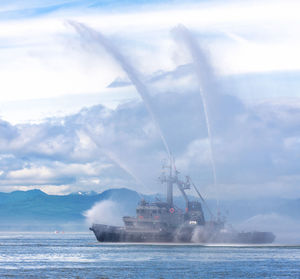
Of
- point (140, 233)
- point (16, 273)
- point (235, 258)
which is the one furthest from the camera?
point (140, 233)

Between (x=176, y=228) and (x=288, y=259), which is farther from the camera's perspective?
(x=176, y=228)

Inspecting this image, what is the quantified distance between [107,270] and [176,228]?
213 feet

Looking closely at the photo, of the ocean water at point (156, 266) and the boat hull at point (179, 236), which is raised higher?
the boat hull at point (179, 236)

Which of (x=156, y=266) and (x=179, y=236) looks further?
(x=179, y=236)

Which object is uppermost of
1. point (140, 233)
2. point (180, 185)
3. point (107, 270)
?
point (180, 185)

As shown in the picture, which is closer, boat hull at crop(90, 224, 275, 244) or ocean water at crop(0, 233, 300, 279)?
ocean water at crop(0, 233, 300, 279)

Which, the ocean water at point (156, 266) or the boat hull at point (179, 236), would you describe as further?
the boat hull at point (179, 236)

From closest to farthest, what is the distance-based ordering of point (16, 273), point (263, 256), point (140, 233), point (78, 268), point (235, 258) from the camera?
1. point (16, 273)
2. point (78, 268)
3. point (235, 258)
4. point (263, 256)
5. point (140, 233)

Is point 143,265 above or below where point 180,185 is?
below

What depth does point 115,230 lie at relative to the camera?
168 m

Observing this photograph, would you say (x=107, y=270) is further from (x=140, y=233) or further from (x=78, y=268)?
(x=140, y=233)

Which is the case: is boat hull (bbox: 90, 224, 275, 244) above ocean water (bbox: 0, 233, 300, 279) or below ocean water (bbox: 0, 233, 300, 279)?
above

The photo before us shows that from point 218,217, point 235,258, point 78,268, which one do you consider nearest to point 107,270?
point 78,268

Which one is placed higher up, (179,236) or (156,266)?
(179,236)
